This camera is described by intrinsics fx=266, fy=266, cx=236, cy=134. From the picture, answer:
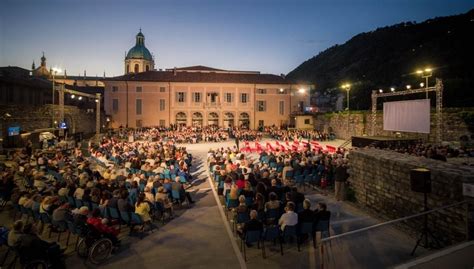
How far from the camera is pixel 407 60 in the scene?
209 ft

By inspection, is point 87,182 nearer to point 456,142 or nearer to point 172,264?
point 172,264

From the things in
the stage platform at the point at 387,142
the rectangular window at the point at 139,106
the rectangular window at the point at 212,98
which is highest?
the rectangular window at the point at 212,98

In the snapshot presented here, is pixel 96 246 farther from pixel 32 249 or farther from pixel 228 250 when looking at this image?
pixel 228 250

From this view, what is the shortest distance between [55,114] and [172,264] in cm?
2758

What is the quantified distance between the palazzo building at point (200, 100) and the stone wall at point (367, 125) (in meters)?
7.11

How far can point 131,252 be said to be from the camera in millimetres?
6250

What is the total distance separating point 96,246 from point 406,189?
26.4ft

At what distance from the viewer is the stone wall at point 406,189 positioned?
6023mm

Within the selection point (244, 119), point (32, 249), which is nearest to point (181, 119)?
point (244, 119)

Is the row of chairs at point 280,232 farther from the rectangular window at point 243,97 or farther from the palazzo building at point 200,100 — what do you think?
the rectangular window at point 243,97

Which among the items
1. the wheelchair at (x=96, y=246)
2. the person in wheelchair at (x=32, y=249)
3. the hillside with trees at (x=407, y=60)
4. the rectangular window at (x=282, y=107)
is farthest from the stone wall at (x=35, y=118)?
the rectangular window at (x=282, y=107)

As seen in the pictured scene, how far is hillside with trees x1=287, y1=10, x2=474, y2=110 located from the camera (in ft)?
132

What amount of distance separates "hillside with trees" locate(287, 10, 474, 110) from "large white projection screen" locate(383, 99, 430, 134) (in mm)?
5060

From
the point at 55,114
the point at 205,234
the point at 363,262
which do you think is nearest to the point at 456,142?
the point at 363,262
